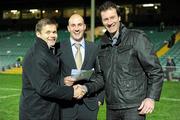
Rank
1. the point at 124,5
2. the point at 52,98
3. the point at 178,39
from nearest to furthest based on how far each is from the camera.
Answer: the point at 52,98 < the point at 178,39 < the point at 124,5

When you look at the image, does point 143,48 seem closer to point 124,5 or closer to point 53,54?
point 53,54

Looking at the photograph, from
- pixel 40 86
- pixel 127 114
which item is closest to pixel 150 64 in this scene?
pixel 127 114

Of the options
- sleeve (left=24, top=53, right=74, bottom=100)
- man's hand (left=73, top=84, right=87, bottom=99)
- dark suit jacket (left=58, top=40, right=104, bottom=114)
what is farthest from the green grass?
sleeve (left=24, top=53, right=74, bottom=100)

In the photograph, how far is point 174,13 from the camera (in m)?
34.7

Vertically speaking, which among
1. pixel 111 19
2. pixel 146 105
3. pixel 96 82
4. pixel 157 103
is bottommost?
pixel 157 103

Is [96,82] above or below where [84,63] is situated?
below

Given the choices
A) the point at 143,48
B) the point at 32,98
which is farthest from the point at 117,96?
the point at 32,98

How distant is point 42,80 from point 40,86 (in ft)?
0.21

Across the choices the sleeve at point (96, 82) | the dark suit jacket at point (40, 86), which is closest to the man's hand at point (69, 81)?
the dark suit jacket at point (40, 86)

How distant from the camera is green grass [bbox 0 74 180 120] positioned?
10.8 metres

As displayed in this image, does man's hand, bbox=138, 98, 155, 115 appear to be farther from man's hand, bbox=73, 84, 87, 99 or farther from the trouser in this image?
man's hand, bbox=73, 84, 87, 99

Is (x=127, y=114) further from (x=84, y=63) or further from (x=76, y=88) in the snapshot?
(x=84, y=63)

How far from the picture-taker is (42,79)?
14.6 feet

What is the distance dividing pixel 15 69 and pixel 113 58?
2159cm
